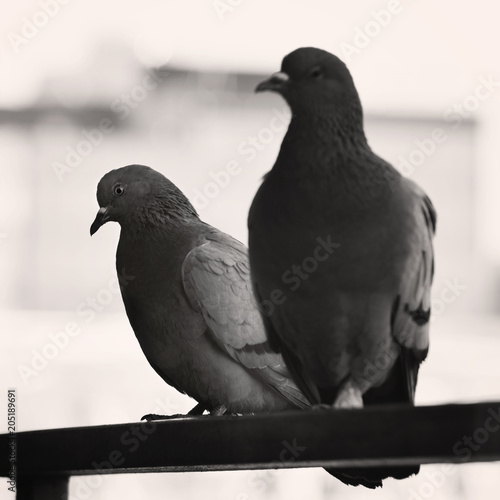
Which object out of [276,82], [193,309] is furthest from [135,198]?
[276,82]

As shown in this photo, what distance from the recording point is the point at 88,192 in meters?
3.42

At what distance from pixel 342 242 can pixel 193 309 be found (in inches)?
26.9

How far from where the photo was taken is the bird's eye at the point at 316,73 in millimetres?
1240

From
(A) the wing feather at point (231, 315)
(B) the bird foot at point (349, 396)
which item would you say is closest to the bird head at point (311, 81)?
(B) the bird foot at point (349, 396)

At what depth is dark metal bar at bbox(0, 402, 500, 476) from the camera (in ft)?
2.64

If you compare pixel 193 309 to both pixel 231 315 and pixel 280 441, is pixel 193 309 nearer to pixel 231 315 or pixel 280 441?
pixel 231 315

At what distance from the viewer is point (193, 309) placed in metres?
1.81

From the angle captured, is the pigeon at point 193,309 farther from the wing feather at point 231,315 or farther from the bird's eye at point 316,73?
the bird's eye at point 316,73

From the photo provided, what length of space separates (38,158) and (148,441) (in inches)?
108

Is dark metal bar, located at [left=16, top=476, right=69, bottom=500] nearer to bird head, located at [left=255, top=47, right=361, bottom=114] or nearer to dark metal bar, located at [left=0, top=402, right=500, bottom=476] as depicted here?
dark metal bar, located at [left=0, top=402, right=500, bottom=476]

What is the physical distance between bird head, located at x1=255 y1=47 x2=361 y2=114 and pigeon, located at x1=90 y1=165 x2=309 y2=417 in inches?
25.4

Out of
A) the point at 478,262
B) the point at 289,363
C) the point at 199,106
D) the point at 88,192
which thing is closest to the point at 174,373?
the point at 289,363

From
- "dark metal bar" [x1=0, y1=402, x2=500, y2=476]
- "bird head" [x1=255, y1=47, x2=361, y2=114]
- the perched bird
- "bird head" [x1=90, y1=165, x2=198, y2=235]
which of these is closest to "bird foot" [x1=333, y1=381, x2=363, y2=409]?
the perched bird

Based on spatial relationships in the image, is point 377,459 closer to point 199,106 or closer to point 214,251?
point 214,251
